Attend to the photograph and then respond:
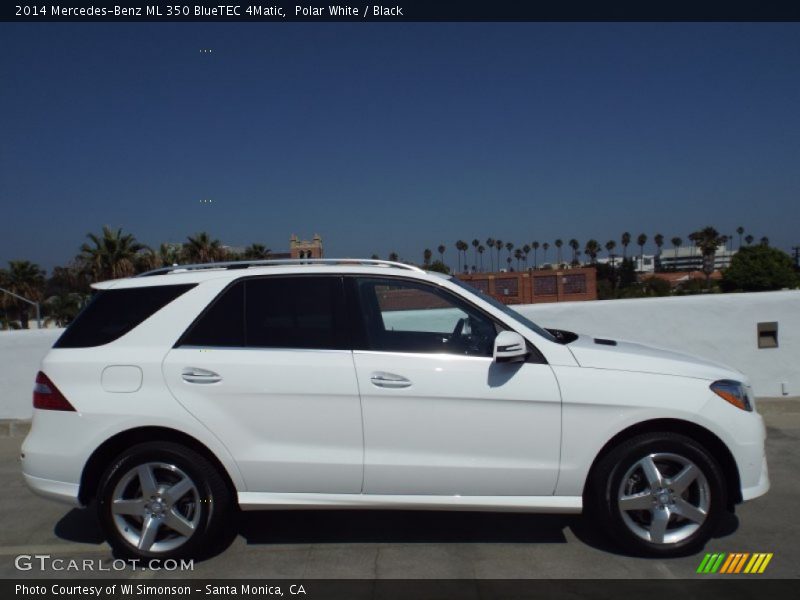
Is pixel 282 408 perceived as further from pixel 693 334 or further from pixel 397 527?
pixel 693 334

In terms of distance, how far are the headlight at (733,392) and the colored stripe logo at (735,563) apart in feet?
2.85

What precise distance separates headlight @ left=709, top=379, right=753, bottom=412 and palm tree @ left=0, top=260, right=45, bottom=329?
2093 inches

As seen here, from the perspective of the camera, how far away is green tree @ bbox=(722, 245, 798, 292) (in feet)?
200

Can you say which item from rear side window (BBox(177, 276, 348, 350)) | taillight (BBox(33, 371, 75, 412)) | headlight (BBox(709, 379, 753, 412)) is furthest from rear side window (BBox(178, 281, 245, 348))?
headlight (BBox(709, 379, 753, 412))

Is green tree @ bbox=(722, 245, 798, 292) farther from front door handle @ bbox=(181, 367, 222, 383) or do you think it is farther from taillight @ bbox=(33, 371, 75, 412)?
taillight @ bbox=(33, 371, 75, 412)

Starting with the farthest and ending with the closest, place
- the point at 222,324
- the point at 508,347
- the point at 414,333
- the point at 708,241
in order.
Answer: the point at 708,241
the point at 414,333
the point at 222,324
the point at 508,347

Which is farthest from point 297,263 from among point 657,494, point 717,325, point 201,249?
point 201,249

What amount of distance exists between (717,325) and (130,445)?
6357mm

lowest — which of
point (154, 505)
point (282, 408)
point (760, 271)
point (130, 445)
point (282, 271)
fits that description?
point (154, 505)

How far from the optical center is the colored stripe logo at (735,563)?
12.4 ft

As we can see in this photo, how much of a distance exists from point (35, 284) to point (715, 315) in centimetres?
5390

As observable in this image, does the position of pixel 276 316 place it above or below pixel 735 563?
above

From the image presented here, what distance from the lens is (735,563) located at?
3.87 m
